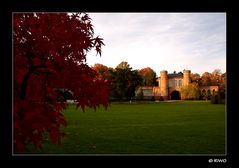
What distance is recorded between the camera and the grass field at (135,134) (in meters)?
4.64

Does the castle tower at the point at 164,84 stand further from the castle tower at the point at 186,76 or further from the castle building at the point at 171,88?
the castle tower at the point at 186,76

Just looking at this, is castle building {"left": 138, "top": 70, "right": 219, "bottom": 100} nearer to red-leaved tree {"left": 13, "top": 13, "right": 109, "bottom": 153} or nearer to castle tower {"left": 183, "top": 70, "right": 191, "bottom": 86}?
castle tower {"left": 183, "top": 70, "right": 191, "bottom": 86}

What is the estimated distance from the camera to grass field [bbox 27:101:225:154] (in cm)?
464

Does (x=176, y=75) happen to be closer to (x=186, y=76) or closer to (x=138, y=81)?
(x=186, y=76)

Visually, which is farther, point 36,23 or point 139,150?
point 139,150

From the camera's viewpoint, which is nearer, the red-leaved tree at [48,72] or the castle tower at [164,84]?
the red-leaved tree at [48,72]

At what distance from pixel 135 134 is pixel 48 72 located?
7.17 ft

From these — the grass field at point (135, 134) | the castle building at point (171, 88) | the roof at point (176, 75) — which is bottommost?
the grass field at point (135, 134)

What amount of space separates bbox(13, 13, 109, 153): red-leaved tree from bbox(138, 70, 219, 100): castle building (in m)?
0.62

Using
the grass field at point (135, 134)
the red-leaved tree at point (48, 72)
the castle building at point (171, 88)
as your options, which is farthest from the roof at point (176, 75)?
the red-leaved tree at point (48, 72)
